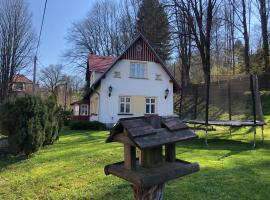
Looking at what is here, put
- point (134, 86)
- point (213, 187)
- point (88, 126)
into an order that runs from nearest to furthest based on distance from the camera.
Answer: point (213, 187), point (88, 126), point (134, 86)

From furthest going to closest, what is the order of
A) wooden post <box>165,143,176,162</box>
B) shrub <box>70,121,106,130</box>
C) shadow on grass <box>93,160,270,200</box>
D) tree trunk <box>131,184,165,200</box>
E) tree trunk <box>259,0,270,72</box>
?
tree trunk <box>259,0,270,72</box>, shrub <box>70,121,106,130</box>, shadow on grass <box>93,160,270,200</box>, wooden post <box>165,143,176,162</box>, tree trunk <box>131,184,165,200</box>

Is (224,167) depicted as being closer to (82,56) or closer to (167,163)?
(167,163)

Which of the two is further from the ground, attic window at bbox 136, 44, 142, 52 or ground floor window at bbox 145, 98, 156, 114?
attic window at bbox 136, 44, 142, 52

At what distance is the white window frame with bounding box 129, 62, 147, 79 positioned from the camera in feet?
85.4

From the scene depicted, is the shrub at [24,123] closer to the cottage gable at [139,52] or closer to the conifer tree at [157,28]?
the cottage gable at [139,52]

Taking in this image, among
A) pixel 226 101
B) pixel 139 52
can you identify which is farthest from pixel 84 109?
pixel 226 101

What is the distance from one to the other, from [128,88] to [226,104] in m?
12.3

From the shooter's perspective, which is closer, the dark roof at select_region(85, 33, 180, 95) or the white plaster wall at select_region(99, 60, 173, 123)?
the dark roof at select_region(85, 33, 180, 95)

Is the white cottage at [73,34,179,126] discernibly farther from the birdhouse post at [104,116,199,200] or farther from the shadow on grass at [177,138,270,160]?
the birdhouse post at [104,116,199,200]

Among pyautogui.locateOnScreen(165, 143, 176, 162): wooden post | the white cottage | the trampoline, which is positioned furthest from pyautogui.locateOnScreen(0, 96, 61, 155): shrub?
the white cottage

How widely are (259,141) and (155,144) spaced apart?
12123mm

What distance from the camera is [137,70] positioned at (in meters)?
26.3

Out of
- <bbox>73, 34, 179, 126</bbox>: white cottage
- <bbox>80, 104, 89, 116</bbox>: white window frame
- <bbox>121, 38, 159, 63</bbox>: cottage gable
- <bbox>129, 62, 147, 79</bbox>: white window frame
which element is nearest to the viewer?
<bbox>73, 34, 179, 126</bbox>: white cottage

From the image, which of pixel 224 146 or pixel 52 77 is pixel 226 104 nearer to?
pixel 224 146
